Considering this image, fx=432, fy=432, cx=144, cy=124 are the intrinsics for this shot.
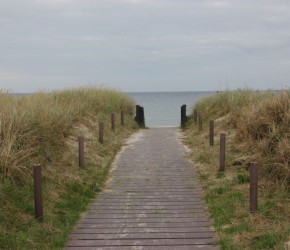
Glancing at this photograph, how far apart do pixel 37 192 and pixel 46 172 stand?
212 centimetres

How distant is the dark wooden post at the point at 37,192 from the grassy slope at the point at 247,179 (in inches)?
99.2

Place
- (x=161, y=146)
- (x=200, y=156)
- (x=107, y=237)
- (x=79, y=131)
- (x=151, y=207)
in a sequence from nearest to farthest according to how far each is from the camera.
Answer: (x=107, y=237) < (x=151, y=207) < (x=200, y=156) < (x=79, y=131) < (x=161, y=146)

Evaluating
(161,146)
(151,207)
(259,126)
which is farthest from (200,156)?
(151,207)

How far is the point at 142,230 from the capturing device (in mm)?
6027

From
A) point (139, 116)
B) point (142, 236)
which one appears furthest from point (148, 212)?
point (139, 116)

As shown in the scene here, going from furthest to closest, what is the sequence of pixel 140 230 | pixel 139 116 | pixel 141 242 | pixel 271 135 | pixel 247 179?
pixel 139 116 < pixel 271 135 < pixel 247 179 < pixel 140 230 < pixel 141 242

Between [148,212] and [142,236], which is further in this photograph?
[148,212]

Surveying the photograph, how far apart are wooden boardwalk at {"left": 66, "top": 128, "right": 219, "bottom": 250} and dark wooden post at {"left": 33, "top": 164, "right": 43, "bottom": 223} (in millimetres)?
578

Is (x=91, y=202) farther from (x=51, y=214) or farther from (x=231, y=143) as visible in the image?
(x=231, y=143)

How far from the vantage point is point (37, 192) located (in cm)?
612

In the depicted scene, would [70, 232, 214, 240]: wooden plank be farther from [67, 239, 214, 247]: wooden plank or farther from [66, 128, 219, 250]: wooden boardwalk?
[67, 239, 214, 247]: wooden plank

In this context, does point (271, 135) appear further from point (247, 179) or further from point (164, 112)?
point (164, 112)

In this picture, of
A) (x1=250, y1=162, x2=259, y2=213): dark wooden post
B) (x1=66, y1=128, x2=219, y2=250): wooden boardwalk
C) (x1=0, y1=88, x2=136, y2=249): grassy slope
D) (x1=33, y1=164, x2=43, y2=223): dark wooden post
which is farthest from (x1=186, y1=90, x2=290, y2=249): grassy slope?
(x1=33, y1=164, x2=43, y2=223): dark wooden post

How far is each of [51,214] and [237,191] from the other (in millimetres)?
3217
